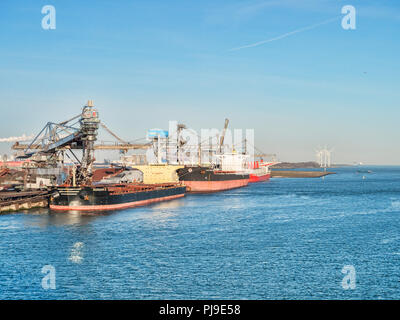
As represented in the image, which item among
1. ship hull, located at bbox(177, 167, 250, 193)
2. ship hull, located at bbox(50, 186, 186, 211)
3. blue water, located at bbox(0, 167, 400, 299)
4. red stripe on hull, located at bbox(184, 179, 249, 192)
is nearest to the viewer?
blue water, located at bbox(0, 167, 400, 299)

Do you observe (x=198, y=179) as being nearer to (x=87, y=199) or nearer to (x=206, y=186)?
(x=206, y=186)

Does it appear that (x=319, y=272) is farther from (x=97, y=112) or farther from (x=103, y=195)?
(x=97, y=112)

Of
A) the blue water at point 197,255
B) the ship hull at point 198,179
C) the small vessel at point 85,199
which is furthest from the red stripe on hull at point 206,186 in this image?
the blue water at point 197,255

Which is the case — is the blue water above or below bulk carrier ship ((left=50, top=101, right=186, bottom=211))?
below

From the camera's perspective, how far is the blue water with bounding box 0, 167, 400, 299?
24.2 metres

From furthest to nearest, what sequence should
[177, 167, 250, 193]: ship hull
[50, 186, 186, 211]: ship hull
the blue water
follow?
[177, 167, 250, 193]: ship hull < [50, 186, 186, 211]: ship hull < the blue water

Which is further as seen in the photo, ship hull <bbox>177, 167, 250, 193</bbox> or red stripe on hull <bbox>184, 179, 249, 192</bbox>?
ship hull <bbox>177, 167, 250, 193</bbox>

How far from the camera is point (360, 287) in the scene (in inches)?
976

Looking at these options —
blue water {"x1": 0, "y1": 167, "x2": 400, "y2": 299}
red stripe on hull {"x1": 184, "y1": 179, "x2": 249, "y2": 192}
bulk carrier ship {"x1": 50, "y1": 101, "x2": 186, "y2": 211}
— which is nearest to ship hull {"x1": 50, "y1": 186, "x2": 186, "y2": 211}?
bulk carrier ship {"x1": 50, "y1": 101, "x2": 186, "y2": 211}

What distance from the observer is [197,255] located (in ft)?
105

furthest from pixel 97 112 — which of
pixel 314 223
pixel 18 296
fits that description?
pixel 18 296

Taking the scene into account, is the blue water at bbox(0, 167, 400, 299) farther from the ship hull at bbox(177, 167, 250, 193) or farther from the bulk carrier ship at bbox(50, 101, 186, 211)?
the ship hull at bbox(177, 167, 250, 193)

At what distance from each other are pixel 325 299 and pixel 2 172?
3301 inches

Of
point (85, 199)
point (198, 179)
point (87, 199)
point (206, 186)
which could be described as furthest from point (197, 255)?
point (206, 186)
